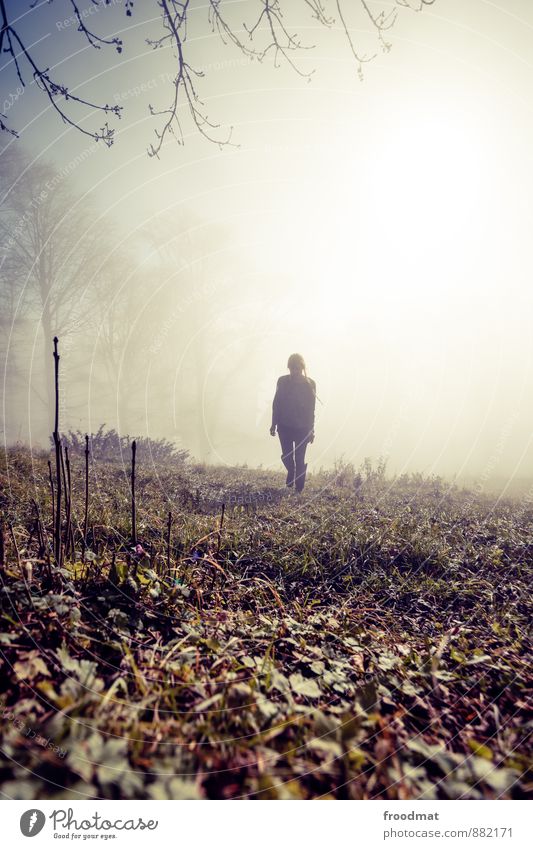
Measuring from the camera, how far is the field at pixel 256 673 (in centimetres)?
142

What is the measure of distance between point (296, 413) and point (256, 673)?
24.3ft

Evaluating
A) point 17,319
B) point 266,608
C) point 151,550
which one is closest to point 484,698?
point 266,608

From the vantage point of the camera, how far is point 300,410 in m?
9.19

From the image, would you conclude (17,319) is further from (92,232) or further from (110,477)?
(110,477)

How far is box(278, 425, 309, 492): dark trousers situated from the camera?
A: 29.8ft

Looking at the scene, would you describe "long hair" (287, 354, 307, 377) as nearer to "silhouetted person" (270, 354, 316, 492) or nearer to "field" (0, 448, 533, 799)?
"silhouetted person" (270, 354, 316, 492)

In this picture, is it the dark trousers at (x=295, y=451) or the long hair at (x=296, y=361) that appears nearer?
the dark trousers at (x=295, y=451)

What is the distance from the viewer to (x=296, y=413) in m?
9.19

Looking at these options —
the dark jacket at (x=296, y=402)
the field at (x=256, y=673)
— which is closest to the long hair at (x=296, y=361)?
the dark jacket at (x=296, y=402)

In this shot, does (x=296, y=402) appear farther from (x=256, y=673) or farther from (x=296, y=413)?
(x=256, y=673)

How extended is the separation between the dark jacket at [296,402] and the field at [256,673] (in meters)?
5.06

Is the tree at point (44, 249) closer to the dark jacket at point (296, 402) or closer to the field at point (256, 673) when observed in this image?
the dark jacket at point (296, 402)

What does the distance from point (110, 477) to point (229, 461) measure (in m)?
24.1

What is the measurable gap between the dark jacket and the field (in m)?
5.06
